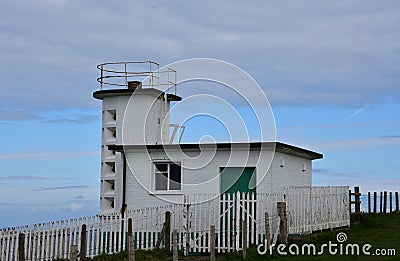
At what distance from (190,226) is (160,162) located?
308 cm

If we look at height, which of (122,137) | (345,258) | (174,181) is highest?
(122,137)

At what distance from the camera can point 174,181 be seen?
934 inches

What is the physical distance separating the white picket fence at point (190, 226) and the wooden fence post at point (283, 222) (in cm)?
58

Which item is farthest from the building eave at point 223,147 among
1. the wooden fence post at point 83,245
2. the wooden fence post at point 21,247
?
the wooden fence post at point 21,247

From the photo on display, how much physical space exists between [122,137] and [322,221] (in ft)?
28.2

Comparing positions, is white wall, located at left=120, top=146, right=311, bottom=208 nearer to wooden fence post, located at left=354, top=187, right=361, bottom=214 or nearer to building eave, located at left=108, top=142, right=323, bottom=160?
building eave, located at left=108, top=142, right=323, bottom=160

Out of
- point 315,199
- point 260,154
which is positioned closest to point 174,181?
point 260,154

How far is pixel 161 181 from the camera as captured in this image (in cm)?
2395

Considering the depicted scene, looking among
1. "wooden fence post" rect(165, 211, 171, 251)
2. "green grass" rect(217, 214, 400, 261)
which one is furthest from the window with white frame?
"green grass" rect(217, 214, 400, 261)

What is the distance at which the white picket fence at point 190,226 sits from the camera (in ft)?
62.4

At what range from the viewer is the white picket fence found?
62.4 feet

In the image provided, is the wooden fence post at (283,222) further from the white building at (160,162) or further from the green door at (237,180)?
the green door at (237,180)

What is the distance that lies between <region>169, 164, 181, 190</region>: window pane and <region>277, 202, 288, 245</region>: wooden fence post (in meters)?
4.74

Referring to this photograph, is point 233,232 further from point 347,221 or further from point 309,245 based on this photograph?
point 347,221
